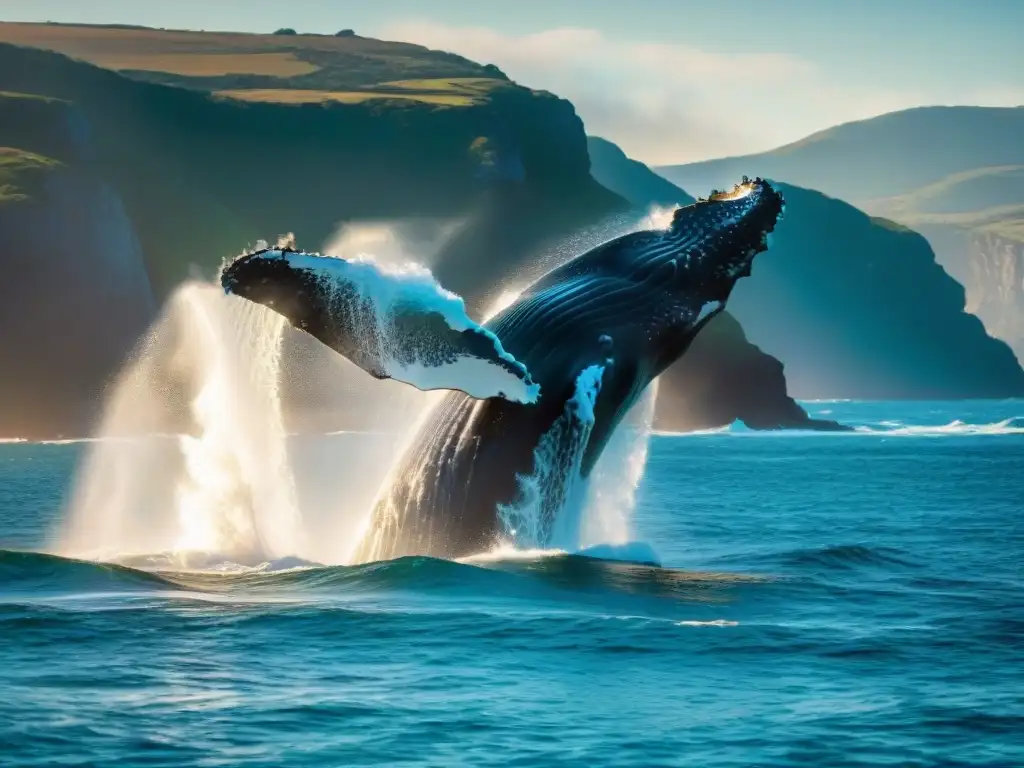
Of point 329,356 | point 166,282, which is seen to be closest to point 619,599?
point 329,356

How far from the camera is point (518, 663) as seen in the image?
10195 mm

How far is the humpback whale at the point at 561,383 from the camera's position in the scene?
12.1 meters

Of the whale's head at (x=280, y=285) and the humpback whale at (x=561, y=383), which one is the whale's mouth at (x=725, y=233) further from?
the whale's head at (x=280, y=285)

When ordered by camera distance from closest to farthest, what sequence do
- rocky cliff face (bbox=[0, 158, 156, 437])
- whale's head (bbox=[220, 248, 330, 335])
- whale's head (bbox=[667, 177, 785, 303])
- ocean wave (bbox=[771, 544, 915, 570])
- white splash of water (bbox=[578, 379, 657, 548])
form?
whale's head (bbox=[220, 248, 330, 335]), whale's head (bbox=[667, 177, 785, 303]), white splash of water (bbox=[578, 379, 657, 548]), ocean wave (bbox=[771, 544, 915, 570]), rocky cliff face (bbox=[0, 158, 156, 437])

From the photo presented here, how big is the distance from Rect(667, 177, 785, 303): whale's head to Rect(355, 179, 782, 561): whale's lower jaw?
0.01m

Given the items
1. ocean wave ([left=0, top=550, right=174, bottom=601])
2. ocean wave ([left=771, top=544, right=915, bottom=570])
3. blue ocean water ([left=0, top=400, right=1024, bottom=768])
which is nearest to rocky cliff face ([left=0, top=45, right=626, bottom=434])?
ocean wave ([left=771, top=544, right=915, bottom=570])

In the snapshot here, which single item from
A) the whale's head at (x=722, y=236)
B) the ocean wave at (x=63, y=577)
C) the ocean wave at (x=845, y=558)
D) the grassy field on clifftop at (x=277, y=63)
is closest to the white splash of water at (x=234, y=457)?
the ocean wave at (x=63, y=577)

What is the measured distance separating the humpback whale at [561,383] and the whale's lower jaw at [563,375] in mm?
10

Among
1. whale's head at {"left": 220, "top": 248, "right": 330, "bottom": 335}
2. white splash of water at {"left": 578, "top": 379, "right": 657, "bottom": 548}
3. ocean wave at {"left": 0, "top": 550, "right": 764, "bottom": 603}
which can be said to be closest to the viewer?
whale's head at {"left": 220, "top": 248, "right": 330, "bottom": 335}

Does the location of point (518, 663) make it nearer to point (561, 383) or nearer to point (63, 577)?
point (561, 383)

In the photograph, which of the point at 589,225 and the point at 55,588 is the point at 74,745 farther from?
the point at 589,225

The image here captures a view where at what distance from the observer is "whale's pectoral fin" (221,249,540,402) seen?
1039cm

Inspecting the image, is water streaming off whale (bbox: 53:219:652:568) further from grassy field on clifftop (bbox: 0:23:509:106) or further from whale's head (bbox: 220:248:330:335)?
grassy field on clifftop (bbox: 0:23:509:106)

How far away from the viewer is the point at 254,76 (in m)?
129
